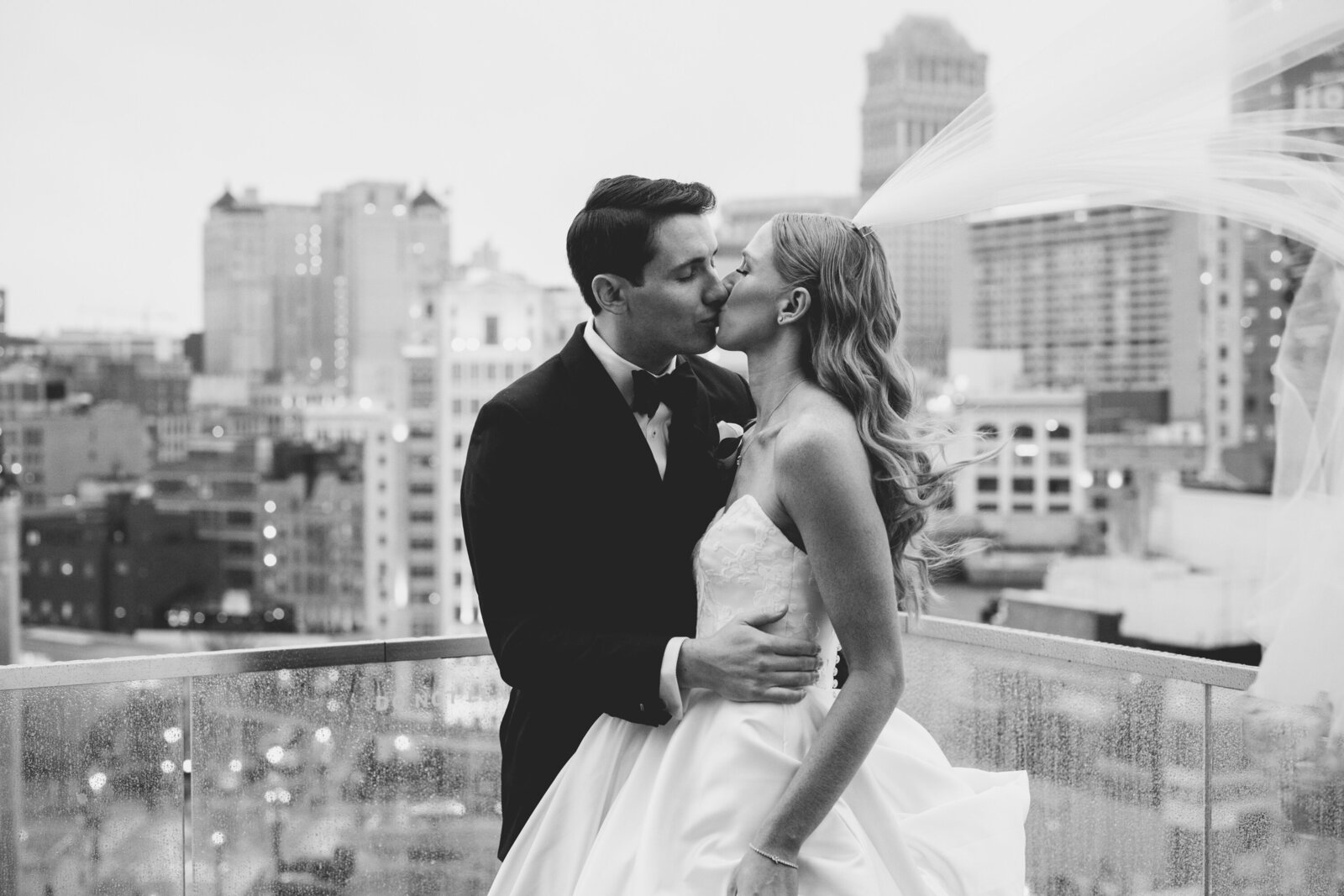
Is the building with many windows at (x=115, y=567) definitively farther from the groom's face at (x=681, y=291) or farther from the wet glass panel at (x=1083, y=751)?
the groom's face at (x=681, y=291)

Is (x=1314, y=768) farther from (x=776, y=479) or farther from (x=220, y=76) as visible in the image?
(x=220, y=76)

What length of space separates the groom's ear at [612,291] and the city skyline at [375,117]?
60.1 meters

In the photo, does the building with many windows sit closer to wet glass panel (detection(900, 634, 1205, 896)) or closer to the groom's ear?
wet glass panel (detection(900, 634, 1205, 896))

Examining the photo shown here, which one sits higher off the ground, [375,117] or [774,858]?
[375,117]

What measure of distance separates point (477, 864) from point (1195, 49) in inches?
102

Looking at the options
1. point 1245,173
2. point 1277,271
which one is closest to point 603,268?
point 1245,173

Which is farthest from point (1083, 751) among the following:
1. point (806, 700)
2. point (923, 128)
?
point (923, 128)

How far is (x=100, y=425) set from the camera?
50688 mm

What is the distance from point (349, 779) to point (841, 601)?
6.37ft

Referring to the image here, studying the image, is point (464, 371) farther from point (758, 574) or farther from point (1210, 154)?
point (758, 574)

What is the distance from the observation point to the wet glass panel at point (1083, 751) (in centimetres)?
289

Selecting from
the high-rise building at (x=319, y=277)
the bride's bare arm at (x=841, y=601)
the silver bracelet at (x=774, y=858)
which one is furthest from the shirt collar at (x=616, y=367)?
the high-rise building at (x=319, y=277)

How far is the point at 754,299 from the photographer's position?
188 cm

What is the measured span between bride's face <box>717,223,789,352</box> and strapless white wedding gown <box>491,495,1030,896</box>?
26 cm
